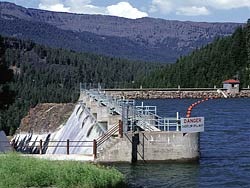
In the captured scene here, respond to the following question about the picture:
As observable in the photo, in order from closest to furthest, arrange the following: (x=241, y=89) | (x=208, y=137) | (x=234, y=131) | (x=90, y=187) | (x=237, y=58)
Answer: (x=90, y=187), (x=208, y=137), (x=234, y=131), (x=241, y=89), (x=237, y=58)

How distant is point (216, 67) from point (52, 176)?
169m

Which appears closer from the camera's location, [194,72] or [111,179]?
[111,179]

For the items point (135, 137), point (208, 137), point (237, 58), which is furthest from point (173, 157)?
point (237, 58)

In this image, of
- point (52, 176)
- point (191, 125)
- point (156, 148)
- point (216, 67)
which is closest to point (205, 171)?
point (191, 125)

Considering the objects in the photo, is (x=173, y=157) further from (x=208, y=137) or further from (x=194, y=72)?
(x=194, y=72)

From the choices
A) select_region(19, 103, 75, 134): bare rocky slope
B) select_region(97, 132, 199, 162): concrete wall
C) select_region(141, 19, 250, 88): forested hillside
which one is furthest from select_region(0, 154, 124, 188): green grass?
select_region(141, 19, 250, 88): forested hillside

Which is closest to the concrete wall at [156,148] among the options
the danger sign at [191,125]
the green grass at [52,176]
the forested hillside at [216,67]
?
the danger sign at [191,125]

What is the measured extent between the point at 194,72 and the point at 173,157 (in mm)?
159422

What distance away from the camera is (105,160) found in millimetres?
34312

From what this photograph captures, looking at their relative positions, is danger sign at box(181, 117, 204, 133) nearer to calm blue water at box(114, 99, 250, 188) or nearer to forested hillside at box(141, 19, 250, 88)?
calm blue water at box(114, 99, 250, 188)

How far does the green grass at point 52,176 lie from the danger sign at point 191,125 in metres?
10.3

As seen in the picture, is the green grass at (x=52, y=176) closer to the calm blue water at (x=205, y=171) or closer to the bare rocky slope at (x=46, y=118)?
the calm blue water at (x=205, y=171)

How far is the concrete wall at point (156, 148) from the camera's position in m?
34.4

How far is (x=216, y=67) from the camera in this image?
188875 mm
